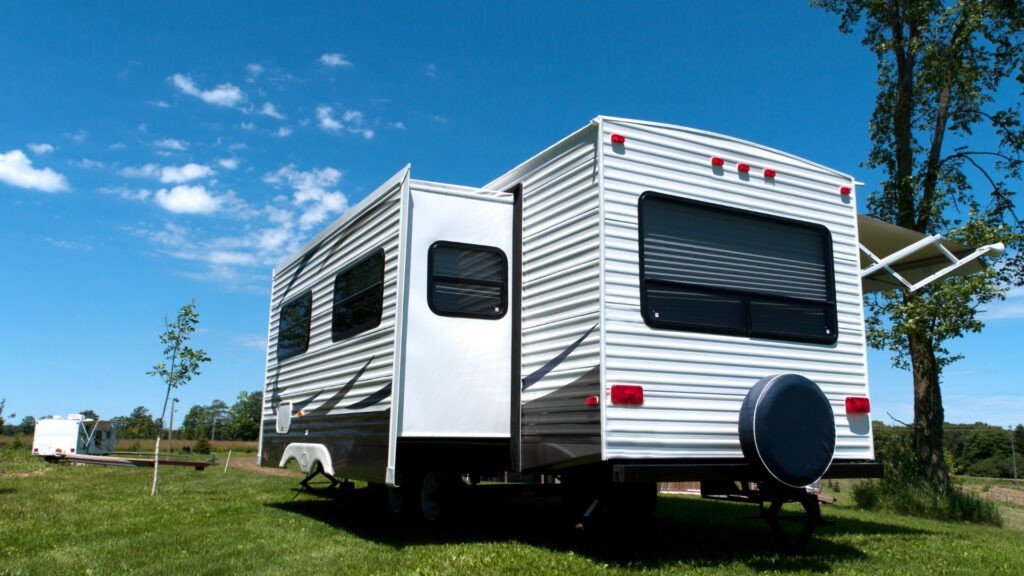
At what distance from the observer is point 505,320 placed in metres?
7.04

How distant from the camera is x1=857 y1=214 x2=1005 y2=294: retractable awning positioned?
8656 millimetres

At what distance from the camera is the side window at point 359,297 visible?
7.36 m

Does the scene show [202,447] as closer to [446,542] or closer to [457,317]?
[446,542]

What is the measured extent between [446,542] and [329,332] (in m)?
2.85

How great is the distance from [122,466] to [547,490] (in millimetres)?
18673

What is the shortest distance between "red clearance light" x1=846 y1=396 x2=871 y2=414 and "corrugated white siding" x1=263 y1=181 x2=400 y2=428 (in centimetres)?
402

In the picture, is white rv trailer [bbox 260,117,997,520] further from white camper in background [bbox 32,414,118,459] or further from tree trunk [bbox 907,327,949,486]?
white camper in background [bbox 32,414,118,459]

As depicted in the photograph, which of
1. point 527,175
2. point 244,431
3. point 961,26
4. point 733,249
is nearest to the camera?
point 733,249

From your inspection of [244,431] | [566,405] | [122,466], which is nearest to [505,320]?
[566,405]

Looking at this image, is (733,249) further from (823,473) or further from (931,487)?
→ (931,487)

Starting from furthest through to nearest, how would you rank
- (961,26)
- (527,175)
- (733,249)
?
(961,26), (527,175), (733,249)

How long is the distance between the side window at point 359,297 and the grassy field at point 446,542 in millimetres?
2007

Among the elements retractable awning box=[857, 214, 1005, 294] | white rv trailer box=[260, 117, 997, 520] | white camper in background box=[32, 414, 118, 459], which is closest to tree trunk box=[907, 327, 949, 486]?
retractable awning box=[857, 214, 1005, 294]

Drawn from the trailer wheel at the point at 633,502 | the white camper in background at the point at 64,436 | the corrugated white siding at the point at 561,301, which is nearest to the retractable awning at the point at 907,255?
the trailer wheel at the point at 633,502
